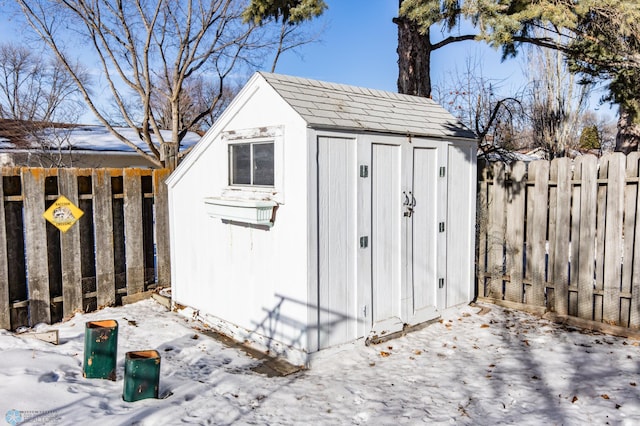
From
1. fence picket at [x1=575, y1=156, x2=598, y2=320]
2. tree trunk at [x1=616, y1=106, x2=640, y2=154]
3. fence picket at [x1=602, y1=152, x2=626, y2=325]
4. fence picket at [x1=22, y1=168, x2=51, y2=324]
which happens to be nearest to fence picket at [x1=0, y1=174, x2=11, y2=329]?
fence picket at [x1=22, y1=168, x2=51, y2=324]

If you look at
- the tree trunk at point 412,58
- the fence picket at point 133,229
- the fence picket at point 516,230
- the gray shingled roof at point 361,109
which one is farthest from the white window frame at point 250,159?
the tree trunk at point 412,58

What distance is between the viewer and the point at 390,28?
9.33 metres

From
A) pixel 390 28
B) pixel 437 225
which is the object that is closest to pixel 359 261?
pixel 437 225

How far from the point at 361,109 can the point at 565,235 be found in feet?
9.63

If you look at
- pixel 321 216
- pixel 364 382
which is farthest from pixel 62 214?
pixel 364 382

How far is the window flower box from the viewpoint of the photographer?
4824mm

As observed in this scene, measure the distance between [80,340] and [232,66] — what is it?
10793mm

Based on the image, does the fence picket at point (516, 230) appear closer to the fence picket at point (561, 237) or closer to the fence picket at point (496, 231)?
the fence picket at point (496, 231)

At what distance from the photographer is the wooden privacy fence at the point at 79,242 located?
222 inches

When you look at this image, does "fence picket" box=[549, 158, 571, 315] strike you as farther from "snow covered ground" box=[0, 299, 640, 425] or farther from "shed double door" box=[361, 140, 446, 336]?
"shed double door" box=[361, 140, 446, 336]

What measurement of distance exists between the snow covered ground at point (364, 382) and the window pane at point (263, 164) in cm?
194

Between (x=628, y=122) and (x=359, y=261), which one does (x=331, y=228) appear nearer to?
A: (x=359, y=261)

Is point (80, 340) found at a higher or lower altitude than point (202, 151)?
lower

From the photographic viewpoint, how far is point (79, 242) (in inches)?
239
